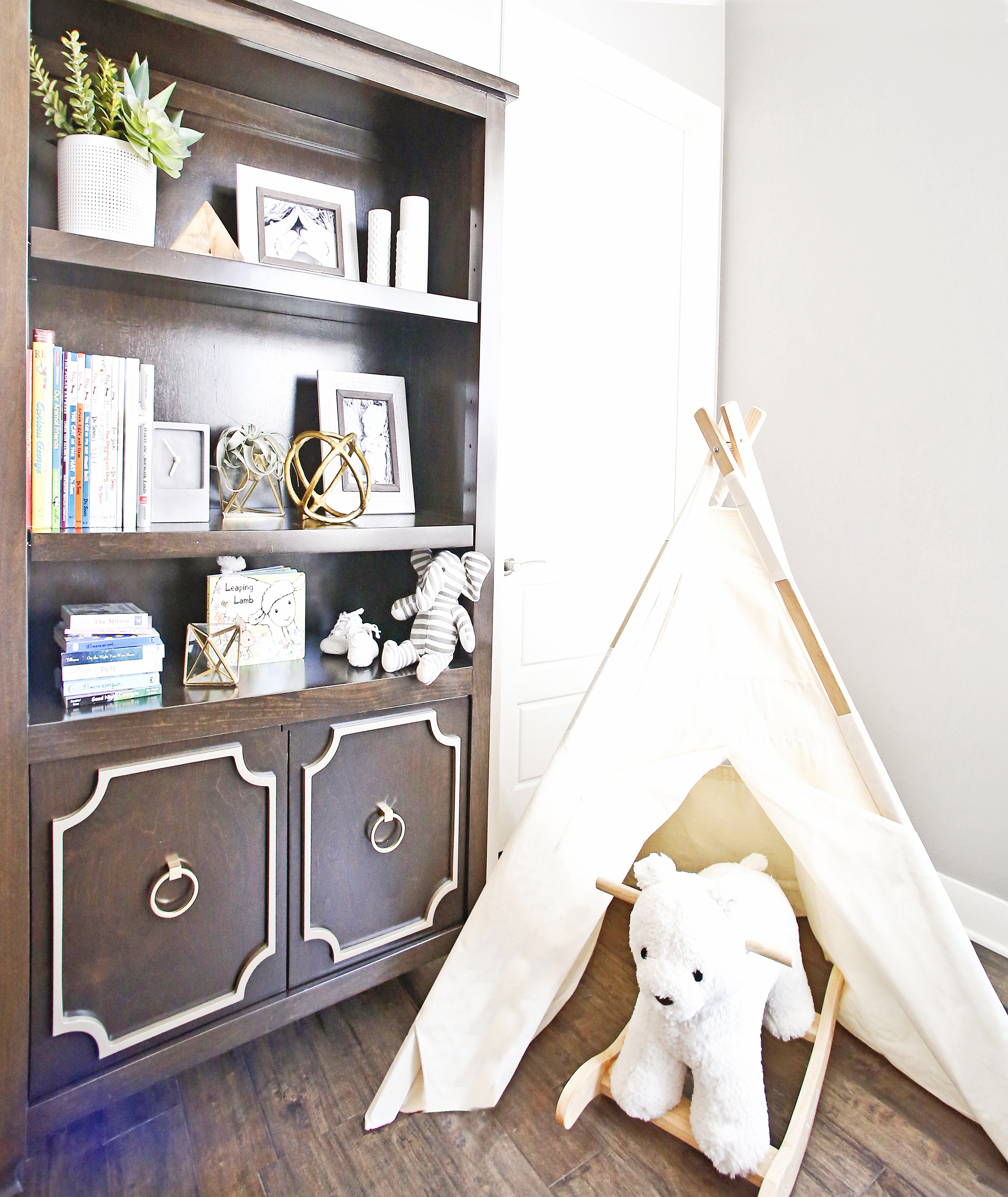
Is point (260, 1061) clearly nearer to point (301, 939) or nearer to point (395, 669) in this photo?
point (301, 939)

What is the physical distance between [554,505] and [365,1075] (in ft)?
5.21

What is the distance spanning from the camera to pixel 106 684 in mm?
1415

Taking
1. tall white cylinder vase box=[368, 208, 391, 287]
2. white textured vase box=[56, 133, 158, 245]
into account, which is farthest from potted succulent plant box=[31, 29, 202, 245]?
tall white cylinder vase box=[368, 208, 391, 287]

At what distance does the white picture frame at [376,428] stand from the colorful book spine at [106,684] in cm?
56

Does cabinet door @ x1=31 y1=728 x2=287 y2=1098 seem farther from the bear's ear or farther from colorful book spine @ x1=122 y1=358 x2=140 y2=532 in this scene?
the bear's ear

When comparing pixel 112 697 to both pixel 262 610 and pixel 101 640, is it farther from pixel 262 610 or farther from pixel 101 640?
pixel 262 610

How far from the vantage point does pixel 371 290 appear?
5.21 feet

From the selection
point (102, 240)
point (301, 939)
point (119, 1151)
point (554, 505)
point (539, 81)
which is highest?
point (539, 81)

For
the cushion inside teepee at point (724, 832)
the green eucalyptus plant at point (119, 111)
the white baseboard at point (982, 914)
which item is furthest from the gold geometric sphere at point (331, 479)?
the white baseboard at point (982, 914)

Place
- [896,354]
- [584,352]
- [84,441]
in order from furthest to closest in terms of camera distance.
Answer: [584,352] < [896,354] < [84,441]

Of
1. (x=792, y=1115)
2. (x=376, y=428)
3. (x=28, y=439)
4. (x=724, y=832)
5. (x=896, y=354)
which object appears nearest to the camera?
(x=28, y=439)

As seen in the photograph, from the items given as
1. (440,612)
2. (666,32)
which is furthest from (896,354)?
(440,612)

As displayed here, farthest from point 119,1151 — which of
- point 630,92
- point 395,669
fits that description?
point 630,92

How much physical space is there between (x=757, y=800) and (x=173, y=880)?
3.76 ft
